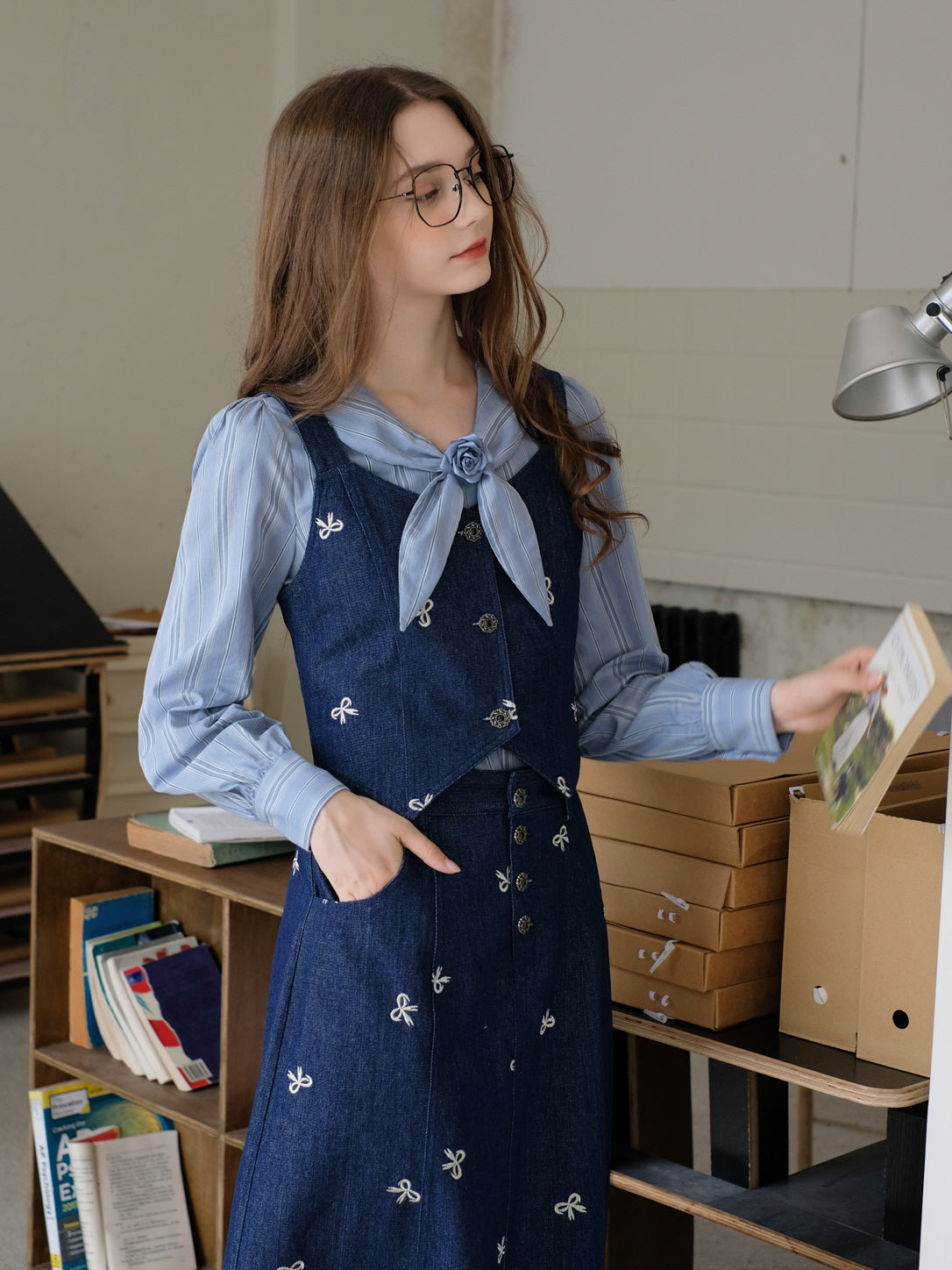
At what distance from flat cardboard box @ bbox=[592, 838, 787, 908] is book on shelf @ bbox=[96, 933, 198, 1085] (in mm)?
902

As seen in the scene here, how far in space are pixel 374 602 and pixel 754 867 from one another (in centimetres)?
65

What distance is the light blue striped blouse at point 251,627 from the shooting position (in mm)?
1451

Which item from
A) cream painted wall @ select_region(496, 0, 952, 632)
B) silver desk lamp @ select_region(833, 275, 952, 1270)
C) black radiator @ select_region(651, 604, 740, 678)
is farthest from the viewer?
black radiator @ select_region(651, 604, 740, 678)

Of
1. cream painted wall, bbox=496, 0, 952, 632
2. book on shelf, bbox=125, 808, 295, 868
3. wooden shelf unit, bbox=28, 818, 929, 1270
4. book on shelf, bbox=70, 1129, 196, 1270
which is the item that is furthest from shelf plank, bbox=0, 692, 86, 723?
cream painted wall, bbox=496, 0, 952, 632

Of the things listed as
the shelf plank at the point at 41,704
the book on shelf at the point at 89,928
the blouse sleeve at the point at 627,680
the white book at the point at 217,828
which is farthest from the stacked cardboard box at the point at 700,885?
the shelf plank at the point at 41,704

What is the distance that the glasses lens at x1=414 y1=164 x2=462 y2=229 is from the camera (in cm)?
150

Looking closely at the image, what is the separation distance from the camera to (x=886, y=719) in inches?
47.3

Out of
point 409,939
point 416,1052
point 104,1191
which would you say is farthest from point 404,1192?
point 104,1191

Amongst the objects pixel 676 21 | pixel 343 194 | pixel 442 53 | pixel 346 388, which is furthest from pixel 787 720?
pixel 442 53

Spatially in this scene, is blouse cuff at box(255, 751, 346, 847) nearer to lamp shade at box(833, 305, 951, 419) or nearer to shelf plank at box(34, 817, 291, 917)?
lamp shade at box(833, 305, 951, 419)

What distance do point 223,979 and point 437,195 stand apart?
1309mm

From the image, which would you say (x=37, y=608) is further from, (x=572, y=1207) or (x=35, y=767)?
(x=572, y=1207)

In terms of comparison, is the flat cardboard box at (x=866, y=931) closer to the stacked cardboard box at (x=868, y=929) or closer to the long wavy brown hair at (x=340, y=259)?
the stacked cardboard box at (x=868, y=929)

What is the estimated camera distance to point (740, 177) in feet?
17.1
